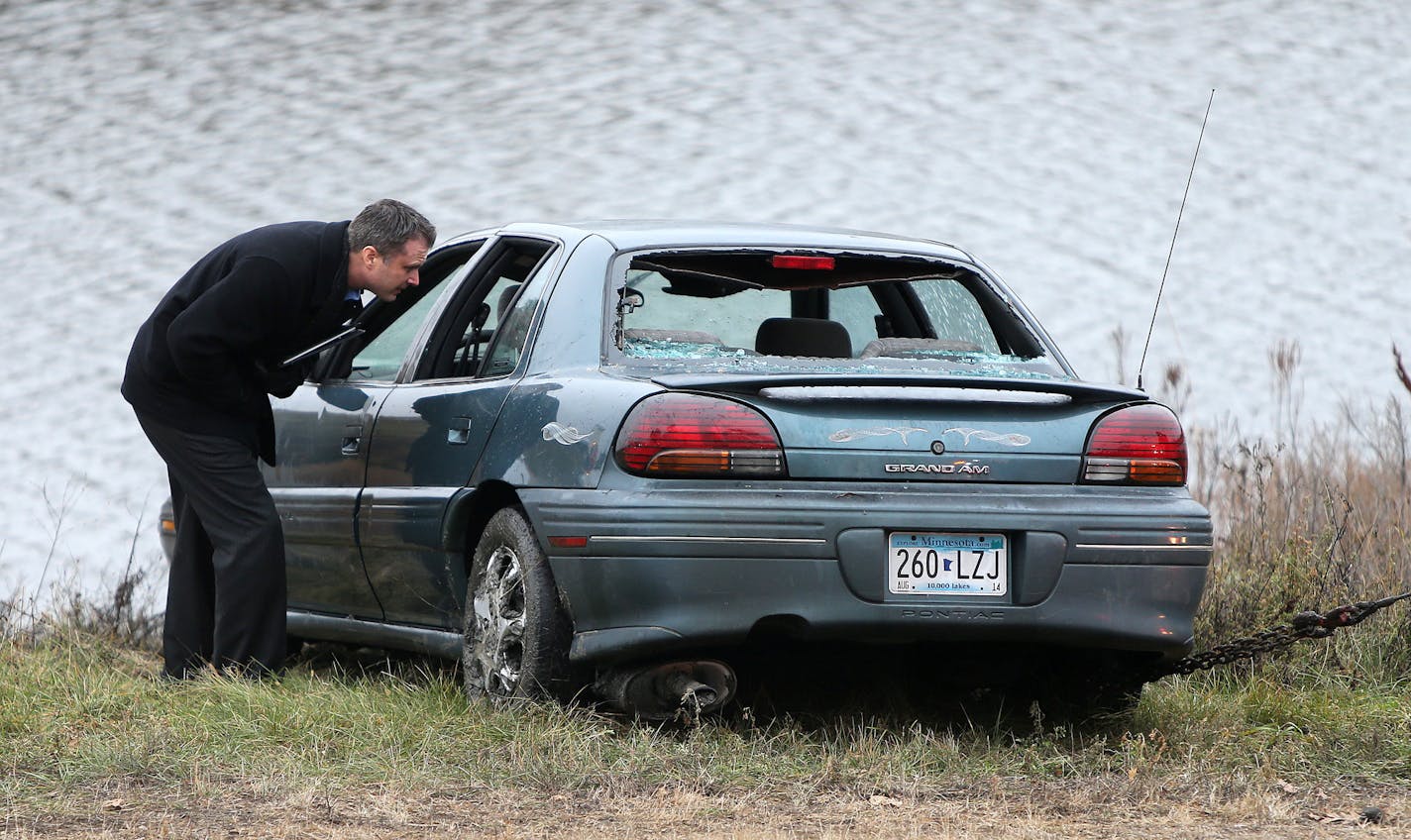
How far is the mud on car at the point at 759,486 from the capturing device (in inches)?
178

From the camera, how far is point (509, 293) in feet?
18.3

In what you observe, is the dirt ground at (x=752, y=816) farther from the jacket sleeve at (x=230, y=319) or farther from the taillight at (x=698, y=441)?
the jacket sleeve at (x=230, y=319)

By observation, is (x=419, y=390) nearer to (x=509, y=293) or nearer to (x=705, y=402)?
(x=509, y=293)

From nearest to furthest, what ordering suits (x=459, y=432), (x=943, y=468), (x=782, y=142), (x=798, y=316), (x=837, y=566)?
(x=837, y=566)
(x=943, y=468)
(x=459, y=432)
(x=798, y=316)
(x=782, y=142)

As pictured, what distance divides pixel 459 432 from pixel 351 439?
2.54ft

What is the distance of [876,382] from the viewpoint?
4680mm

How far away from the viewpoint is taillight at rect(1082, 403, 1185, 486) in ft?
15.7

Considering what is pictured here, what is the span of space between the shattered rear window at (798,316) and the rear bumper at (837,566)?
45 centimetres

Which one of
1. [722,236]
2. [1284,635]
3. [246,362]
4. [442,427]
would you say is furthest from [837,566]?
[246,362]

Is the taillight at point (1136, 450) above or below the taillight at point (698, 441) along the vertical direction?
below

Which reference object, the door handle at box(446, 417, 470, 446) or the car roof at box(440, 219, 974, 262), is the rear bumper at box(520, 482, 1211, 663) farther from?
the car roof at box(440, 219, 974, 262)

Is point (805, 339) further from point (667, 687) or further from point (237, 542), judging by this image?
point (237, 542)

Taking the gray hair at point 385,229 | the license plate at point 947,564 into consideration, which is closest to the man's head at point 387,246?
the gray hair at point 385,229

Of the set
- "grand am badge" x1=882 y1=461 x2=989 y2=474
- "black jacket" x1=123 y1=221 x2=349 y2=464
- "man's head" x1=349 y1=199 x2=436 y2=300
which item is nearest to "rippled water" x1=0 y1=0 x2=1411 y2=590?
"black jacket" x1=123 y1=221 x2=349 y2=464
